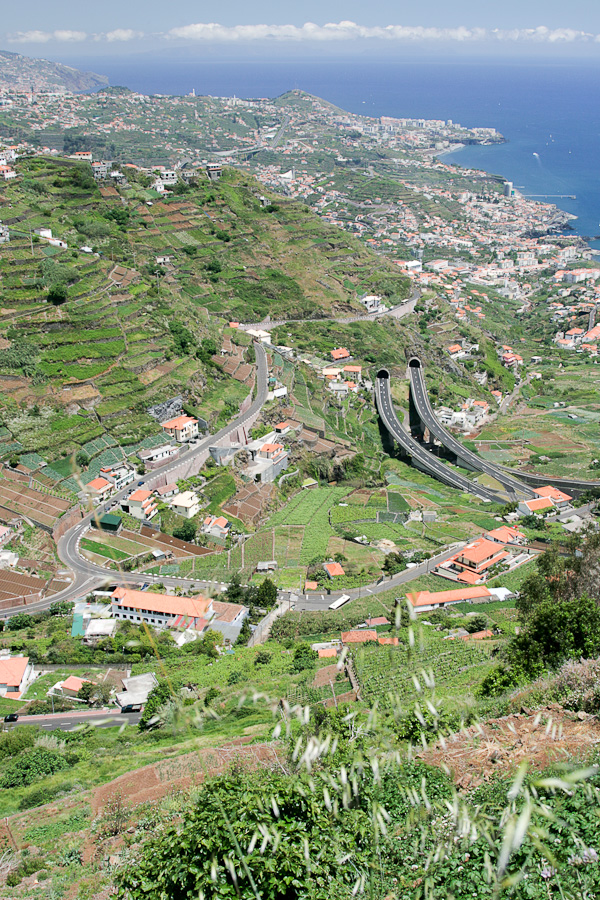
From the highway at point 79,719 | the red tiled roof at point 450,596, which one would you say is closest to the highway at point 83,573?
the highway at point 79,719

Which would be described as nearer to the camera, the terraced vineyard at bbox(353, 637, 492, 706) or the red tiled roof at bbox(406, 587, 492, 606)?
the terraced vineyard at bbox(353, 637, 492, 706)

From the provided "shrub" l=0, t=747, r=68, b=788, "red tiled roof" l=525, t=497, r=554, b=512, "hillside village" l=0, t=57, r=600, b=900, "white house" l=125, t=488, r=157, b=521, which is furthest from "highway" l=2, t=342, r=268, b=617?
"red tiled roof" l=525, t=497, r=554, b=512

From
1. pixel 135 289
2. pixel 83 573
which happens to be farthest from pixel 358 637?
pixel 135 289

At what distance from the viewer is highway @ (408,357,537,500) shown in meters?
35.3

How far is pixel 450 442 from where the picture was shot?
39906 mm

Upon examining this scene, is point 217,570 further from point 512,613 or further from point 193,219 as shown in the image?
point 193,219

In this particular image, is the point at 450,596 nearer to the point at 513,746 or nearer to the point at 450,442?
the point at 513,746

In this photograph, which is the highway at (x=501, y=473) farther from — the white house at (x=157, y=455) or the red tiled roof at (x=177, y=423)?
the white house at (x=157, y=455)

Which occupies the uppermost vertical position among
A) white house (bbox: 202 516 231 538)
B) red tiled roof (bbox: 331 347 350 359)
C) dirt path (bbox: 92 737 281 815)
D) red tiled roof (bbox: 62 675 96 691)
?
dirt path (bbox: 92 737 281 815)

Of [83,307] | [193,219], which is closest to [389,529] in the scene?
[83,307]

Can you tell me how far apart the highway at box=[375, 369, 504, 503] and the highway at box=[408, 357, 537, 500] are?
1.22 metres

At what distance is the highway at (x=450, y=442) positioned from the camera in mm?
35344

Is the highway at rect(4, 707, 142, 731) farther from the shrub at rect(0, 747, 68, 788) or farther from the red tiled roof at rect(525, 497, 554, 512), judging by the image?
the red tiled roof at rect(525, 497, 554, 512)

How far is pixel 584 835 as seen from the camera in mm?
6414
